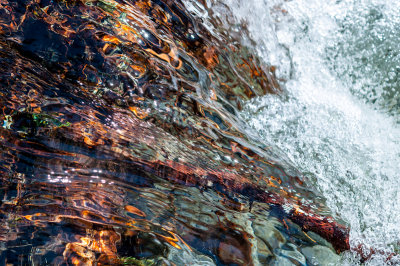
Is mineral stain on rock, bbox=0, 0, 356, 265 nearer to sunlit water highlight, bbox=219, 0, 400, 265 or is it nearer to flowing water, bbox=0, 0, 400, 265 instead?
flowing water, bbox=0, 0, 400, 265

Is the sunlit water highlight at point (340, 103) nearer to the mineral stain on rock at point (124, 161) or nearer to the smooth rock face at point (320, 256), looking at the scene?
the smooth rock face at point (320, 256)

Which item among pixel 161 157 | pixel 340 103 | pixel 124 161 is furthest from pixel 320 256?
pixel 340 103

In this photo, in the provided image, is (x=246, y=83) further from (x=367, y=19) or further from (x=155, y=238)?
(x=367, y=19)

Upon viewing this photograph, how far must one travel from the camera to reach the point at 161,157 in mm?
1386

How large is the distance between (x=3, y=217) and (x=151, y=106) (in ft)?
2.31

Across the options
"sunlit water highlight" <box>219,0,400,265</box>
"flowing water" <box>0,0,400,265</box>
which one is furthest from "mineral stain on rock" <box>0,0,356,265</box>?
"sunlit water highlight" <box>219,0,400,265</box>

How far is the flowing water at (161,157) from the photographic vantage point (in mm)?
1172

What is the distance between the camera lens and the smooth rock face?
143 centimetres

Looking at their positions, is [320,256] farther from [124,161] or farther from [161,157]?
[124,161]

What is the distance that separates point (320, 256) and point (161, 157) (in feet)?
2.59

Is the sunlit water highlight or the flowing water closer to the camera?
the flowing water

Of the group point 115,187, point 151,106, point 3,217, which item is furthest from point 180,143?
point 3,217

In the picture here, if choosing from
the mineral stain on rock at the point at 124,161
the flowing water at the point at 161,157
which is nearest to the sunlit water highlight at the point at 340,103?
the flowing water at the point at 161,157

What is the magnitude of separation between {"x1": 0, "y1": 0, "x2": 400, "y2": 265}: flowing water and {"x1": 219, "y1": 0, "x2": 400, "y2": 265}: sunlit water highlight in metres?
0.02
